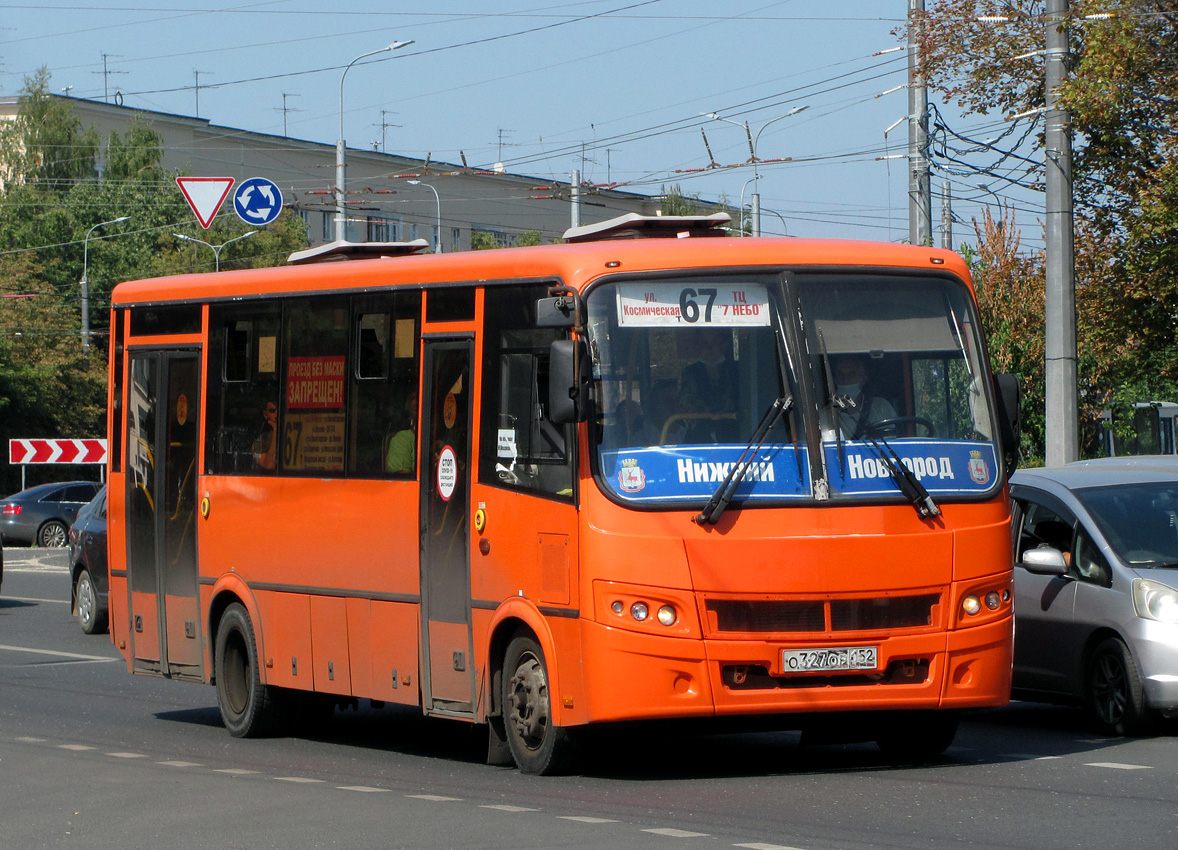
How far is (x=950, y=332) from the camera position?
1057 centimetres

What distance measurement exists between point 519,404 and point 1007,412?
2.65 m

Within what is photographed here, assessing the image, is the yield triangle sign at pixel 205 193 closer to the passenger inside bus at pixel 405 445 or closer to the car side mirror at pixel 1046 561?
the passenger inside bus at pixel 405 445

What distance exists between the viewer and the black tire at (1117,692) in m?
11.6

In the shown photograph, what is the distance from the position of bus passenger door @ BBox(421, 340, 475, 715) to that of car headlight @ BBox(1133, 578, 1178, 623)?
404 centimetres

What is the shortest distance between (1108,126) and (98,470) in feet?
186

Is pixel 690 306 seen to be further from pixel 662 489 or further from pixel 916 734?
pixel 916 734

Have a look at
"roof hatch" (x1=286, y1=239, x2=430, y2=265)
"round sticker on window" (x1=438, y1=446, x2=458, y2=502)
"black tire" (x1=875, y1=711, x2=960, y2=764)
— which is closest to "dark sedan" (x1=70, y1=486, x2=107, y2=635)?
"roof hatch" (x1=286, y1=239, x2=430, y2=265)

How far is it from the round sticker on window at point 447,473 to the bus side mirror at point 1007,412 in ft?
9.78

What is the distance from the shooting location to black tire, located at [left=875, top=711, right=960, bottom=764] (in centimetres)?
1082

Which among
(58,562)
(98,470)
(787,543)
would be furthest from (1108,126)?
(98,470)

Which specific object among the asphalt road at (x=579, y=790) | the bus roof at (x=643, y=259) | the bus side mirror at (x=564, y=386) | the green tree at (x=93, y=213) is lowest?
the asphalt road at (x=579, y=790)

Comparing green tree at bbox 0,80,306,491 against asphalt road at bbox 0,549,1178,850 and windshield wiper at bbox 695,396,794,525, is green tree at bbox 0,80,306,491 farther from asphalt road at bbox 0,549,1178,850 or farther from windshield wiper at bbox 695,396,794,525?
windshield wiper at bbox 695,396,794,525

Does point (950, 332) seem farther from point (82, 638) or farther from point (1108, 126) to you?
point (82, 638)

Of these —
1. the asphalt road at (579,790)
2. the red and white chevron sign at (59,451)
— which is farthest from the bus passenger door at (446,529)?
the red and white chevron sign at (59,451)
